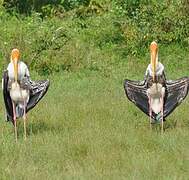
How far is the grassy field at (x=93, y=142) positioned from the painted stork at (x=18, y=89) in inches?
12.0

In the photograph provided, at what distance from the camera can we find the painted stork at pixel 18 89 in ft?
25.0

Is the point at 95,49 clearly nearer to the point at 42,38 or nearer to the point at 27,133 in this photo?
the point at 42,38

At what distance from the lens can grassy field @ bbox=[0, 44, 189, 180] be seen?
20.2ft

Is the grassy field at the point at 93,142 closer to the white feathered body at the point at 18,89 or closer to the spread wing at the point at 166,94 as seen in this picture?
the spread wing at the point at 166,94

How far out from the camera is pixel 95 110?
8.77 meters

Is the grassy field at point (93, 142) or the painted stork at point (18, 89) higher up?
the painted stork at point (18, 89)

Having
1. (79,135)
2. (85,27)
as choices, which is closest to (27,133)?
(79,135)

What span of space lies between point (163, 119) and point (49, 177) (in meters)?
2.20

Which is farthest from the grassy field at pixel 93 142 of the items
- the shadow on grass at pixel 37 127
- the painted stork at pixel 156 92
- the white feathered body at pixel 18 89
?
the white feathered body at pixel 18 89

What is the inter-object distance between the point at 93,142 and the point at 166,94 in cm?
118

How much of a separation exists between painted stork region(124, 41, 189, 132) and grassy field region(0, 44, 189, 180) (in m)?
0.23

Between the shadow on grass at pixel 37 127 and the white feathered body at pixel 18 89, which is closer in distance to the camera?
the white feathered body at pixel 18 89

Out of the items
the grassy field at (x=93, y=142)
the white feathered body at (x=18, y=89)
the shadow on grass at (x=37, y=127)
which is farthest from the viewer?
the shadow on grass at (x=37, y=127)

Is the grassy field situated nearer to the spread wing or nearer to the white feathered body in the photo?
the spread wing
